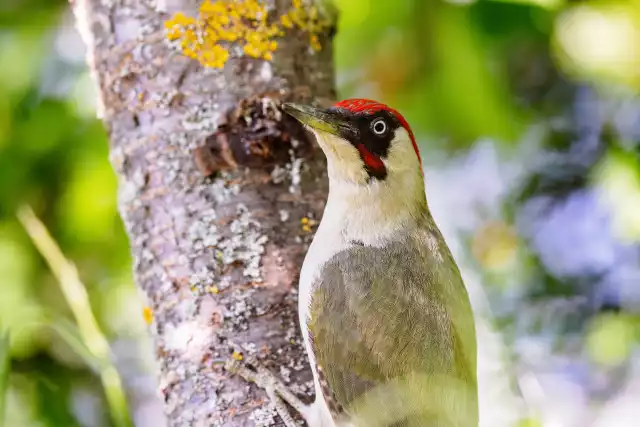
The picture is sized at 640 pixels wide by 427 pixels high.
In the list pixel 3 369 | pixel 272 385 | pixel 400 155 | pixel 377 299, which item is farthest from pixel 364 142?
pixel 3 369

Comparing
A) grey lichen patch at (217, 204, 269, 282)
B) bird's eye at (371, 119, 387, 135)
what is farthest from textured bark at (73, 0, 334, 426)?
bird's eye at (371, 119, 387, 135)

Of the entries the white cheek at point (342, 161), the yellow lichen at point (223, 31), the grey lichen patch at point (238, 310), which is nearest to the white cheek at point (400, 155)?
the white cheek at point (342, 161)

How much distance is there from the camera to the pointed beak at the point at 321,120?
231 cm

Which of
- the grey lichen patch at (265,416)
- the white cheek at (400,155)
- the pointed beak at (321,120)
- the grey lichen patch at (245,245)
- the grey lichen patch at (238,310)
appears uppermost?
the white cheek at (400,155)

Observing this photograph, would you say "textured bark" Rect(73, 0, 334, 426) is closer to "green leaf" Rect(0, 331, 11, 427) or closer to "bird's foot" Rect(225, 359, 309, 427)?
"bird's foot" Rect(225, 359, 309, 427)

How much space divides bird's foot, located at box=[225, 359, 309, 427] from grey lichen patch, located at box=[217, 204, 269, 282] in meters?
0.26

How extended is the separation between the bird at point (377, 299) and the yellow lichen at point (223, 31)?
288 millimetres

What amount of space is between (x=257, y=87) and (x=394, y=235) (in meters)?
0.67

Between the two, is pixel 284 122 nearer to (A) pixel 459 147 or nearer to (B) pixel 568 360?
(A) pixel 459 147

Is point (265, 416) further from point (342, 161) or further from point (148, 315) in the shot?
point (342, 161)

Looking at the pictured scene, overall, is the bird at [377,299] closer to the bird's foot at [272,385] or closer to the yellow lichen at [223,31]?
the bird's foot at [272,385]

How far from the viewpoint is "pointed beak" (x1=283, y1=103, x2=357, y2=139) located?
7.59 ft

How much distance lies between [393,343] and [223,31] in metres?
1.08

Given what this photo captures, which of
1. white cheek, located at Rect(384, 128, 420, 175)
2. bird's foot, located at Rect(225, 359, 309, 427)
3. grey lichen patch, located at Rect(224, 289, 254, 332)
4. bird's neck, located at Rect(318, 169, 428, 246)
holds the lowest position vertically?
bird's foot, located at Rect(225, 359, 309, 427)
